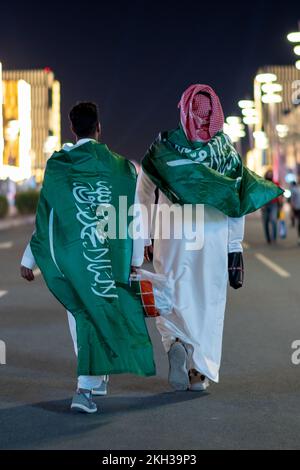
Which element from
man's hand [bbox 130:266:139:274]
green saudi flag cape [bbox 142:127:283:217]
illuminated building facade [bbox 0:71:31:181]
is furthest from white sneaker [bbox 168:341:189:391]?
illuminated building facade [bbox 0:71:31:181]

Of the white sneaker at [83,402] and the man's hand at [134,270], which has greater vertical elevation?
the man's hand at [134,270]

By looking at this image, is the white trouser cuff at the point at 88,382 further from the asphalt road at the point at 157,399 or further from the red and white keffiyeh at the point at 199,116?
the red and white keffiyeh at the point at 199,116

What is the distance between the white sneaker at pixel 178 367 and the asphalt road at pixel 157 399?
0.29 ft

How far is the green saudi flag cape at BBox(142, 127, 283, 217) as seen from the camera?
715cm

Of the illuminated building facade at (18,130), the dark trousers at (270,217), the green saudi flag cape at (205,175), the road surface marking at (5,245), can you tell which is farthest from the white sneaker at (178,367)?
the illuminated building facade at (18,130)

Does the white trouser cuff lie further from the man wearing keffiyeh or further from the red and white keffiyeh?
the red and white keffiyeh

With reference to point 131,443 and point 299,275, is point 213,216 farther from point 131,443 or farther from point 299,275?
point 299,275

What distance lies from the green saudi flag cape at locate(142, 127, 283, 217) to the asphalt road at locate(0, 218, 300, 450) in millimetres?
1216

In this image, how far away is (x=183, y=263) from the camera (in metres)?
7.33

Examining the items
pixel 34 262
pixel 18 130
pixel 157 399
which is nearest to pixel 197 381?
pixel 157 399

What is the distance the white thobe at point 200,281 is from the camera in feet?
23.5

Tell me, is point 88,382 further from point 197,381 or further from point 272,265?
point 272,265
